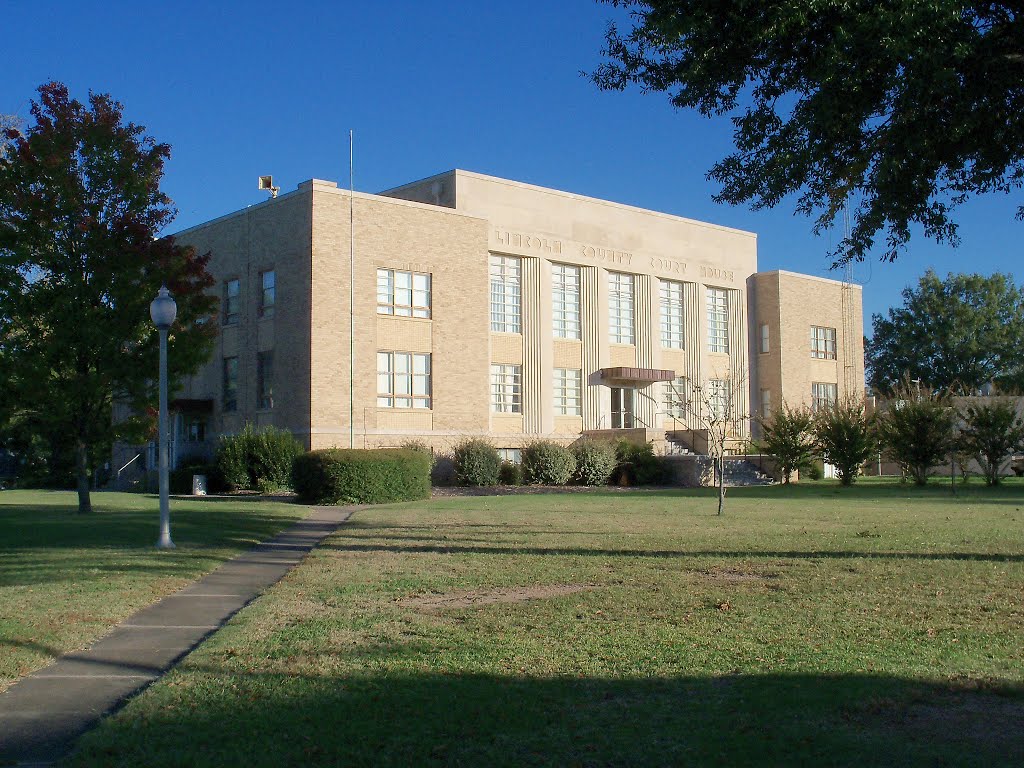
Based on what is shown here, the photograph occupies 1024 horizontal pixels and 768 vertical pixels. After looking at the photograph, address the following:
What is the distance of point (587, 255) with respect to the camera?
143 feet

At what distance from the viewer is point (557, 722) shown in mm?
5551

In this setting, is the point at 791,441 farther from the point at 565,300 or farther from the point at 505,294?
the point at 505,294

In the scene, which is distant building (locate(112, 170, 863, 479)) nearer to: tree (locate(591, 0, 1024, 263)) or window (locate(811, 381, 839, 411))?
window (locate(811, 381, 839, 411))

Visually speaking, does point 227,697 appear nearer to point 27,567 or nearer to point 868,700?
point 868,700

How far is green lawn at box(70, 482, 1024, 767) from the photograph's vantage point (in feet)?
16.9

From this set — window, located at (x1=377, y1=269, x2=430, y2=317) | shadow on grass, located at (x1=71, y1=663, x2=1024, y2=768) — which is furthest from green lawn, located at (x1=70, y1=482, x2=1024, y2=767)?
window, located at (x1=377, y1=269, x2=430, y2=317)

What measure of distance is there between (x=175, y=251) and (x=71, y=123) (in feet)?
10.1

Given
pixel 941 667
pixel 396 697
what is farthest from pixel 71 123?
pixel 941 667

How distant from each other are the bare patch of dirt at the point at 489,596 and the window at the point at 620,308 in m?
34.8

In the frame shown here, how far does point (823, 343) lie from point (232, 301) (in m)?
30.3

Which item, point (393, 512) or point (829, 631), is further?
point (393, 512)

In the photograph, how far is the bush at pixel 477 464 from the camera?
35938mm

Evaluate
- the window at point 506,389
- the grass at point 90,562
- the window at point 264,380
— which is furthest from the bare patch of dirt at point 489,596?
the window at point 506,389

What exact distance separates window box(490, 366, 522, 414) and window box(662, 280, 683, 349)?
9.04 metres
